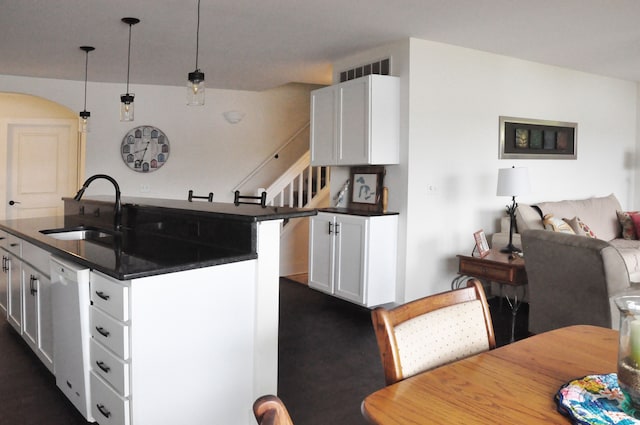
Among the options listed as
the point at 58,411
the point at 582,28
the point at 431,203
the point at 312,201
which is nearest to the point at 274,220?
the point at 58,411

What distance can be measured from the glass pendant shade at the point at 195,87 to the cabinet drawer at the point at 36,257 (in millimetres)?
1284

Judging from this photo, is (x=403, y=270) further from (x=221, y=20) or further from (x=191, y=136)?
(x=191, y=136)

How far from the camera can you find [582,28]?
406cm

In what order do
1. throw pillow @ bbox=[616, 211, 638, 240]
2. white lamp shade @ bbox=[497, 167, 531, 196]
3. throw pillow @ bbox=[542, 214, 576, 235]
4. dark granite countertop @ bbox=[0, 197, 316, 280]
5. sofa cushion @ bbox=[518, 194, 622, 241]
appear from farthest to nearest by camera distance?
throw pillow @ bbox=[616, 211, 638, 240]
sofa cushion @ bbox=[518, 194, 622, 241]
throw pillow @ bbox=[542, 214, 576, 235]
white lamp shade @ bbox=[497, 167, 531, 196]
dark granite countertop @ bbox=[0, 197, 316, 280]

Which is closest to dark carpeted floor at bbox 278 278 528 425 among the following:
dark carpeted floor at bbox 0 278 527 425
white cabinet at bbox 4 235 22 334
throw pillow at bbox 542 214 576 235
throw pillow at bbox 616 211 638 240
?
dark carpeted floor at bbox 0 278 527 425

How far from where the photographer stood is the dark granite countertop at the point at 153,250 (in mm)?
2121

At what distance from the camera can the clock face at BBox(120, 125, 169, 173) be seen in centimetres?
642

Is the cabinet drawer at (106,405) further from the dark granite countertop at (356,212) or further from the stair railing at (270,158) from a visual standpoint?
the stair railing at (270,158)

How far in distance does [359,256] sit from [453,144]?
1.44 meters

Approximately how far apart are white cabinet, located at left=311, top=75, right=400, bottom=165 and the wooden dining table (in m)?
3.02

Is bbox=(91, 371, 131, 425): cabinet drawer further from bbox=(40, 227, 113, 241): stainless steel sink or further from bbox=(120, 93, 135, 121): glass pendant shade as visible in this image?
bbox=(120, 93, 135, 121): glass pendant shade

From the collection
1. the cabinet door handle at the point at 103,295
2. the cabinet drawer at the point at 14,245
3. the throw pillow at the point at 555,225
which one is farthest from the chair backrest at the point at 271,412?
the throw pillow at the point at 555,225

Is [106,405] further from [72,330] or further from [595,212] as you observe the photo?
[595,212]

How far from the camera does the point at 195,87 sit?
307 centimetres
